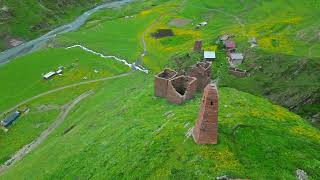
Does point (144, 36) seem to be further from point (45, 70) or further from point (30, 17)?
point (30, 17)

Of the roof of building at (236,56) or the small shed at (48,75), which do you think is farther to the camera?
the small shed at (48,75)

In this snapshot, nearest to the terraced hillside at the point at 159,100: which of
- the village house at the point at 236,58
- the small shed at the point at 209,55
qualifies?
the small shed at the point at 209,55

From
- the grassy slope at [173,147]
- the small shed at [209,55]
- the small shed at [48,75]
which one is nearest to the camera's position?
the grassy slope at [173,147]

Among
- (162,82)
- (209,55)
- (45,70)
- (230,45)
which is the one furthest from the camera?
(45,70)

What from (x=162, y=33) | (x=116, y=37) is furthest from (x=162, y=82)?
(x=116, y=37)

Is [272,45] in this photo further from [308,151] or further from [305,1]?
[308,151]

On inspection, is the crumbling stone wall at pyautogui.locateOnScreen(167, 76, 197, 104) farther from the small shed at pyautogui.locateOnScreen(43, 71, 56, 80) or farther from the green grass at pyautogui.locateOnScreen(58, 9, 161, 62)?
the green grass at pyautogui.locateOnScreen(58, 9, 161, 62)

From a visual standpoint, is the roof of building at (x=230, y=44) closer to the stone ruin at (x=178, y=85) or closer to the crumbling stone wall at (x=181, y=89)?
the stone ruin at (x=178, y=85)
